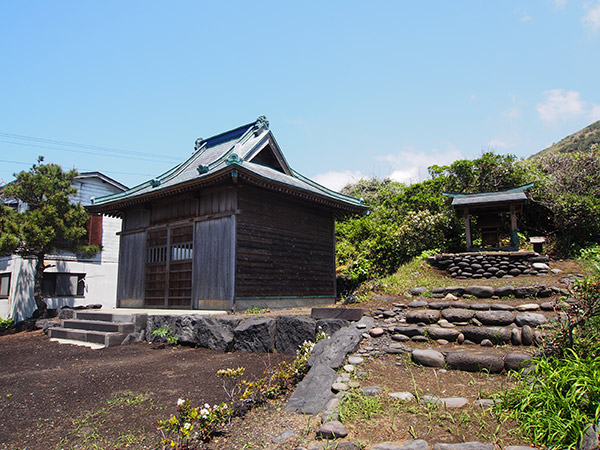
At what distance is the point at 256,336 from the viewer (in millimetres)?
7832

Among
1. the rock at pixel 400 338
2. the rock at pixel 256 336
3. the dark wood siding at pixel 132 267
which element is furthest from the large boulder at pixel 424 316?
the dark wood siding at pixel 132 267

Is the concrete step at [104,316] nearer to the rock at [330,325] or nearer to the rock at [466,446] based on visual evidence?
the rock at [330,325]

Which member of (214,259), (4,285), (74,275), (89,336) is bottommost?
(89,336)

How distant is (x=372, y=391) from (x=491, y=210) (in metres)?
11.0

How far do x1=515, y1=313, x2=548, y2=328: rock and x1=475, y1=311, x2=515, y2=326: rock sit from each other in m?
0.12

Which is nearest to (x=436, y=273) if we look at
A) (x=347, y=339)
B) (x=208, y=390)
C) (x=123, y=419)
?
(x=347, y=339)

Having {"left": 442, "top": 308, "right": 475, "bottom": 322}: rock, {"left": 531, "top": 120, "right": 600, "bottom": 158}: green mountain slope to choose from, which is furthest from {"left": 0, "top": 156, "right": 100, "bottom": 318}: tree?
{"left": 531, "top": 120, "right": 600, "bottom": 158}: green mountain slope

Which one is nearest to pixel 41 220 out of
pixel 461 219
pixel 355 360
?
pixel 355 360

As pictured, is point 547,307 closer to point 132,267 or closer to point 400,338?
point 400,338

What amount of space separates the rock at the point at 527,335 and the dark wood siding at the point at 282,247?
7008 mm

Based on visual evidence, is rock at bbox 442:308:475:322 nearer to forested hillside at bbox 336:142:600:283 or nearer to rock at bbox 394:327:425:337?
rock at bbox 394:327:425:337

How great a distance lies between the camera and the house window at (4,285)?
17469mm

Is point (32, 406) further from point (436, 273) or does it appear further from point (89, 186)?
point (89, 186)

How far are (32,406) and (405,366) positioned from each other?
5055mm
